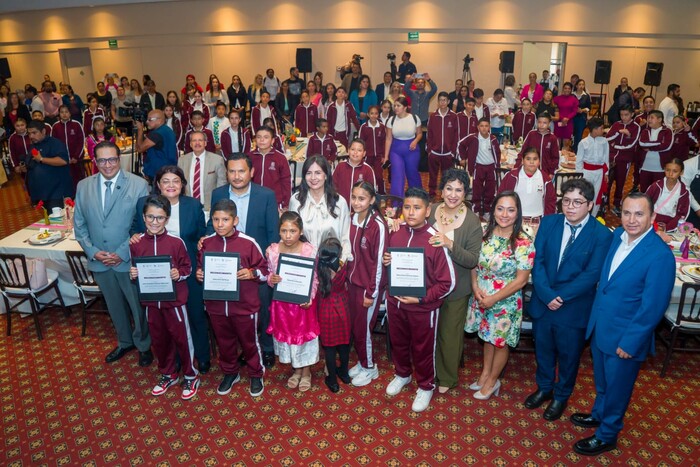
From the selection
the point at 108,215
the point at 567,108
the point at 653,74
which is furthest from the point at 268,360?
the point at 653,74

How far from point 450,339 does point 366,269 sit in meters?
0.82

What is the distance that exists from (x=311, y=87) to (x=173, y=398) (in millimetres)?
7935

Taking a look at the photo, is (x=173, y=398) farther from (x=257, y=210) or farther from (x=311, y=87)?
(x=311, y=87)

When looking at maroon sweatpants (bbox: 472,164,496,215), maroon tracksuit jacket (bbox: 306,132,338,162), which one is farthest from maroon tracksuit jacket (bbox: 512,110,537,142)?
maroon tracksuit jacket (bbox: 306,132,338,162)

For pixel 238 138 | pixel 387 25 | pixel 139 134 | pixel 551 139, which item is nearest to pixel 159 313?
pixel 139 134

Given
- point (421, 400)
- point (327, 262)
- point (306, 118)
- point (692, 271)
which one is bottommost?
point (421, 400)

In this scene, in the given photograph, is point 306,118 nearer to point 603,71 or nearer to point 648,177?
point 648,177

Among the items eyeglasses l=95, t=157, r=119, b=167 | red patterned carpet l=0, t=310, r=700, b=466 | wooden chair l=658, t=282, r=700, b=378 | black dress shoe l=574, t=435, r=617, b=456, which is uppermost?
eyeglasses l=95, t=157, r=119, b=167

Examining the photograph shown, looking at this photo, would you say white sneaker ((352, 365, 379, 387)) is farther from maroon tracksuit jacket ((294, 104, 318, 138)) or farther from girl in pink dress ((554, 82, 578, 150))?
girl in pink dress ((554, 82, 578, 150))

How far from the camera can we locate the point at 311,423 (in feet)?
12.1

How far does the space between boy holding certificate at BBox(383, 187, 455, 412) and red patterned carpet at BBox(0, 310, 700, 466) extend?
393 mm

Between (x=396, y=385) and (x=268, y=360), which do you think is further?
(x=268, y=360)

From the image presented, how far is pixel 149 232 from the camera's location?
3.65m

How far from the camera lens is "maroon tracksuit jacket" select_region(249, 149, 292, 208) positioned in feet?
17.5
